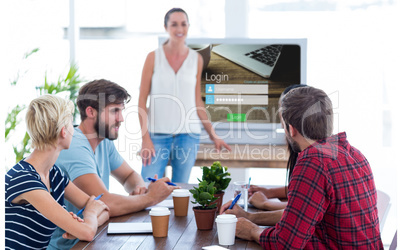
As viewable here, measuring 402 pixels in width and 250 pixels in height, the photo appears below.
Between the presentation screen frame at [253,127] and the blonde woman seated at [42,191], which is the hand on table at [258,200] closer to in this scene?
the blonde woman seated at [42,191]

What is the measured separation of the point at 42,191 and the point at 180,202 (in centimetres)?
57

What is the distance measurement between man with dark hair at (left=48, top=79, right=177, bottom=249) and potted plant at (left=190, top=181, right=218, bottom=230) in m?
0.42

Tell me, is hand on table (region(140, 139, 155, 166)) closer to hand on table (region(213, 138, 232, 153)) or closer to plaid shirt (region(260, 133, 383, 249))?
hand on table (region(213, 138, 232, 153))

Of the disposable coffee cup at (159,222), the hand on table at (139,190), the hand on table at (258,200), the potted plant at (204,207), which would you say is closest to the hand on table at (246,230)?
the potted plant at (204,207)

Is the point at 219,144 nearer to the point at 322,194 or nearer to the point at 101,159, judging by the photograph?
the point at 101,159

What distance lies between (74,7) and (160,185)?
2.82m

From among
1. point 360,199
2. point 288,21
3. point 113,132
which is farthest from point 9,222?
point 288,21

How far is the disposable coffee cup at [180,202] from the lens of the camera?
201cm

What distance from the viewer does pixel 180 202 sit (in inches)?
79.4

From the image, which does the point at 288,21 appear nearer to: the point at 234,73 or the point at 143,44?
the point at 234,73

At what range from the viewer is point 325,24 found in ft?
13.9

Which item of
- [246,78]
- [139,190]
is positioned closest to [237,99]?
[246,78]

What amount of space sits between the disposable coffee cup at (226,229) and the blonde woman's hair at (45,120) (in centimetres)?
75

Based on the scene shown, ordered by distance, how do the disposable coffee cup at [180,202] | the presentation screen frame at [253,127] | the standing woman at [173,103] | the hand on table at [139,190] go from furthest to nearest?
the presentation screen frame at [253,127], the standing woman at [173,103], the hand on table at [139,190], the disposable coffee cup at [180,202]
